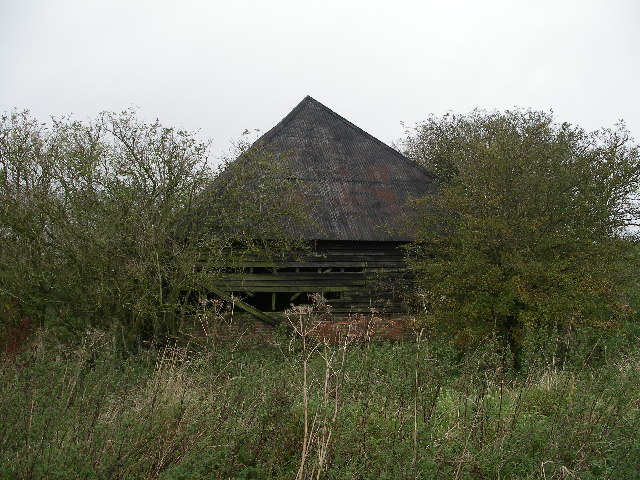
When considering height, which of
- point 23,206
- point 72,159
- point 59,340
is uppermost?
point 72,159

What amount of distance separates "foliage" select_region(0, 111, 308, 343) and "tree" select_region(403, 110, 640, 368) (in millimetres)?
3552

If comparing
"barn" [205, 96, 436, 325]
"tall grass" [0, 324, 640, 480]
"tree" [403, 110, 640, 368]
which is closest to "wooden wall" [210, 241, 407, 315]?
"barn" [205, 96, 436, 325]

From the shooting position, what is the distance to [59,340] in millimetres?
9625

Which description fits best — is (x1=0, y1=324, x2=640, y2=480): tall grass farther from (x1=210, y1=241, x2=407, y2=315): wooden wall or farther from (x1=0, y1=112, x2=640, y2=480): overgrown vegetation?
(x1=210, y1=241, x2=407, y2=315): wooden wall

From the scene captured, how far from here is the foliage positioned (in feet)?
29.9

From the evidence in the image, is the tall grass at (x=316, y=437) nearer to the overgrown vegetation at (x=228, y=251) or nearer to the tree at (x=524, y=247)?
the overgrown vegetation at (x=228, y=251)

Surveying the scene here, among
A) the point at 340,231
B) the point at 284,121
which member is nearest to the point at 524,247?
the point at 340,231

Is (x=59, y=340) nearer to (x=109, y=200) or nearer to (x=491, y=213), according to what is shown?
(x=109, y=200)

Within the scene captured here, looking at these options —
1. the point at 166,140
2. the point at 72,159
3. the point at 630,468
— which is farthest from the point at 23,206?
the point at 630,468

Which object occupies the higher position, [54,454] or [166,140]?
[166,140]

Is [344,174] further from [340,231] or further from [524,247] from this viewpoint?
[524,247]

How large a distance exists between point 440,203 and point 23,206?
698 cm

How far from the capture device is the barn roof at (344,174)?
1295cm

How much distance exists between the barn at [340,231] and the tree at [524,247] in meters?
1.82
